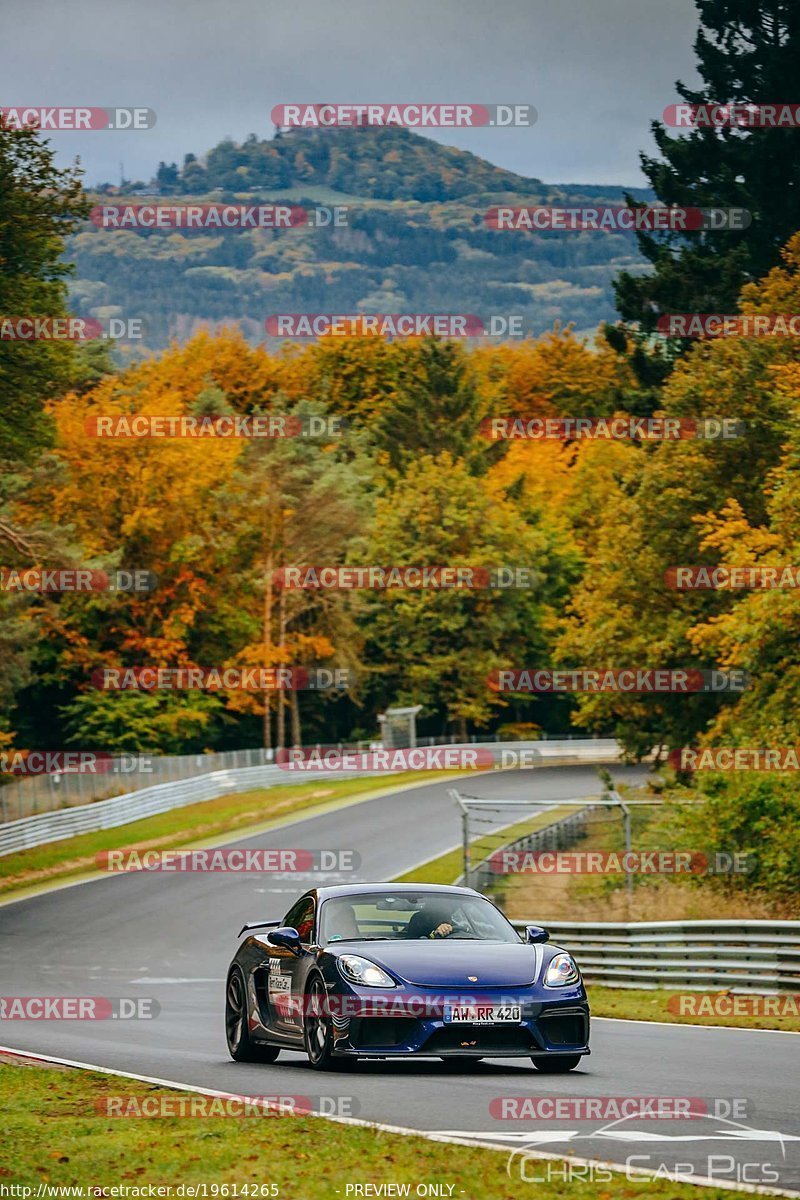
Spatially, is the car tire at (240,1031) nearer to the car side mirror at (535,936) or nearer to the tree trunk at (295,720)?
the car side mirror at (535,936)

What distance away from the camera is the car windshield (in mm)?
13391

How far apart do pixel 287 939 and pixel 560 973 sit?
6.72 ft

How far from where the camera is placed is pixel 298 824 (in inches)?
2178

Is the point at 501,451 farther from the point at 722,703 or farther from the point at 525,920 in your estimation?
the point at 525,920

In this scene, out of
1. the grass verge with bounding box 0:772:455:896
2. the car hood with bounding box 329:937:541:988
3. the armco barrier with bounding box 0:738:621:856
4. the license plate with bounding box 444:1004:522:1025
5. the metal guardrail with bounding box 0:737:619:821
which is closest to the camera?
the license plate with bounding box 444:1004:522:1025

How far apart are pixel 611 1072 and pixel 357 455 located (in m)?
83.2

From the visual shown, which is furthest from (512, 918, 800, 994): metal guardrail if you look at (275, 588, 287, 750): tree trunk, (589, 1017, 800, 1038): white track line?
(275, 588, 287, 750): tree trunk

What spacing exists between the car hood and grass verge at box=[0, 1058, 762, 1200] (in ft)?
7.74

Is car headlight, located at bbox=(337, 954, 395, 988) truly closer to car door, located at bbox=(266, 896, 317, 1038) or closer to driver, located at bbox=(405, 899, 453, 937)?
car door, located at bbox=(266, 896, 317, 1038)

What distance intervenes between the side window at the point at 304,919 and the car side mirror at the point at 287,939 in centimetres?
6

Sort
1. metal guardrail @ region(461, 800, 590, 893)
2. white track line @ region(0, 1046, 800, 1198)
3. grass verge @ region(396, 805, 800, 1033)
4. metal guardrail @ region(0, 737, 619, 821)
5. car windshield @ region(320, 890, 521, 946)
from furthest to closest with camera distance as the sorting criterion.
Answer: metal guardrail @ region(0, 737, 619, 821)
metal guardrail @ region(461, 800, 590, 893)
grass verge @ region(396, 805, 800, 1033)
car windshield @ region(320, 890, 521, 946)
white track line @ region(0, 1046, 800, 1198)

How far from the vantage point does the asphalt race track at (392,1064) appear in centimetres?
920

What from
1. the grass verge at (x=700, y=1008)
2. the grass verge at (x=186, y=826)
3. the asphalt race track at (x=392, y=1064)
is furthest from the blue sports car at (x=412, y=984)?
the grass verge at (x=186, y=826)

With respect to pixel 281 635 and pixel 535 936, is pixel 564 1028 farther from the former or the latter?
pixel 281 635
